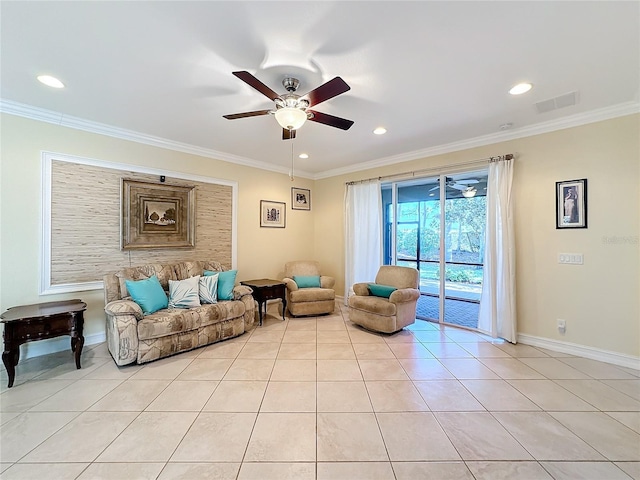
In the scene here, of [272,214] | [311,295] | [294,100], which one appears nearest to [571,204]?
[294,100]

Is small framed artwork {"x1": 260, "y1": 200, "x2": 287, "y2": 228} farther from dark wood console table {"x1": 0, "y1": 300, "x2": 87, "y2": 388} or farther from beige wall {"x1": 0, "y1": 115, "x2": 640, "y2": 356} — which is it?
dark wood console table {"x1": 0, "y1": 300, "x2": 87, "y2": 388}

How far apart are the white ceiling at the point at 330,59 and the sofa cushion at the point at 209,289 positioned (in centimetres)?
199

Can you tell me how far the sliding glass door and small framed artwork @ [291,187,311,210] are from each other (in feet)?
5.55

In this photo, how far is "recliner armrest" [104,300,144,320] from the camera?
2.73 meters

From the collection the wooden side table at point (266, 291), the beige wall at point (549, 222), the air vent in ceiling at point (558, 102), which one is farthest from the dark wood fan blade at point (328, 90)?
the wooden side table at point (266, 291)

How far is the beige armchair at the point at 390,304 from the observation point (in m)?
3.65

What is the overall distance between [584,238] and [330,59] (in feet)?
11.1

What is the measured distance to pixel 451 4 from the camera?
157cm

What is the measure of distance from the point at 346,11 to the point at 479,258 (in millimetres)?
3612

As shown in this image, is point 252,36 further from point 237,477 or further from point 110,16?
point 237,477

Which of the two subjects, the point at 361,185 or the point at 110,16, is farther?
the point at 361,185

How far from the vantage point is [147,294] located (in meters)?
3.11

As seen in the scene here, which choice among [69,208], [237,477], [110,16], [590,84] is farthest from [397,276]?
[69,208]

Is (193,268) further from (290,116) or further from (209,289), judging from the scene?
(290,116)
